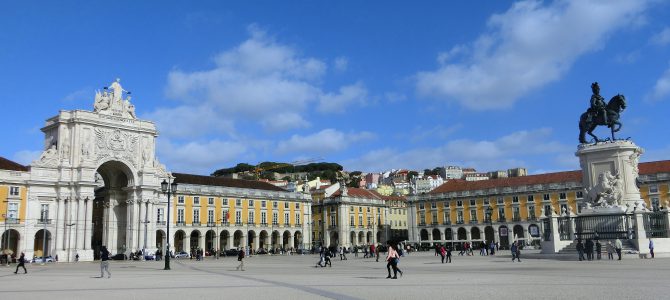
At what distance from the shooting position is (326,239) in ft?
318

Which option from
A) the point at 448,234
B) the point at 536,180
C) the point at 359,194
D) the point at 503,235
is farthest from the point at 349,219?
the point at 536,180

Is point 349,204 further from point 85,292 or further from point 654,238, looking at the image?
point 85,292

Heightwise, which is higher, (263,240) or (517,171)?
(517,171)

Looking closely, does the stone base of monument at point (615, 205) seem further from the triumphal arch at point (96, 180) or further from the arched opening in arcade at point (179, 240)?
the arched opening in arcade at point (179, 240)

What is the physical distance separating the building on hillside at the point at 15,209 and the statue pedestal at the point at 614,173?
2020 inches

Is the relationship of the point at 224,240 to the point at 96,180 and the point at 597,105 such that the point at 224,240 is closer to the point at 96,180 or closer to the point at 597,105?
the point at 96,180

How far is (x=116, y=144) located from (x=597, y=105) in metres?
52.8

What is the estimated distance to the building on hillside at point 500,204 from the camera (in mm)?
77062

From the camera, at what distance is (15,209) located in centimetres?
5994

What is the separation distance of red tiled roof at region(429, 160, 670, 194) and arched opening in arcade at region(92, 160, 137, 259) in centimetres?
4851

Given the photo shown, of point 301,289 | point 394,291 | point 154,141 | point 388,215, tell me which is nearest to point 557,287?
point 394,291

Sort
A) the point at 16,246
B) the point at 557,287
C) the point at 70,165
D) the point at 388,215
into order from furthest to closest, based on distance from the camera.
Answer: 1. the point at 388,215
2. the point at 70,165
3. the point at 16,246
4. the point at 557,287

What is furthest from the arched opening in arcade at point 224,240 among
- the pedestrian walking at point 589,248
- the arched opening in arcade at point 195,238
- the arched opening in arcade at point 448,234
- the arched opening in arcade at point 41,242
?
the pedestrian walking at point 589,248

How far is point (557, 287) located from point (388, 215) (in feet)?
298
